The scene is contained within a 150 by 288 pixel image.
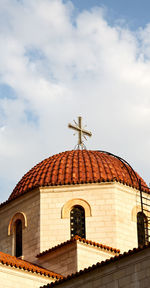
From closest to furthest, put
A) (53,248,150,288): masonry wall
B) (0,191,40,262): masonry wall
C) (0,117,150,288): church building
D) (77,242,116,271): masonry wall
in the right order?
(53,248,150,288): masonry wall < (77,242,116,271): masonry wall < (0,117,150,288): church building < (0,191,40,262): masonry wall

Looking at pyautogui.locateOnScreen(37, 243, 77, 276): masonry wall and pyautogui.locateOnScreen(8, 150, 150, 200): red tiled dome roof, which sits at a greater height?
pyautogui.locateOnScreen(8, 150, 150, 200): red tiled dome roof

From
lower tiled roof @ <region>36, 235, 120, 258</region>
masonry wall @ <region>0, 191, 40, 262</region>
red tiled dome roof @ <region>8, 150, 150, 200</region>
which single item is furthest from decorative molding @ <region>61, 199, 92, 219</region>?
lower tiled roof @ <region>36, 235, 120, 258</region>

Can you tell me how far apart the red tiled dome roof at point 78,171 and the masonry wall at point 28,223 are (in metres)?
0.35

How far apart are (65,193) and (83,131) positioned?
508 cm

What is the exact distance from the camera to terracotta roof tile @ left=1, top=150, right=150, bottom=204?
2327 centimetres

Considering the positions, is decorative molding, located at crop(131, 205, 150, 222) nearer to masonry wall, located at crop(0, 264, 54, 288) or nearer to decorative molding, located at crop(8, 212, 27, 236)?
decorative molding, located at crop(8, 212, 27, 236)

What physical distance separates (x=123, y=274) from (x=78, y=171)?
9.30m

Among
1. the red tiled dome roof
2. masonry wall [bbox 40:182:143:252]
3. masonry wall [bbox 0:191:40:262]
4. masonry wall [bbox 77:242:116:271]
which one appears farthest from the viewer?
the red tiled dome roof

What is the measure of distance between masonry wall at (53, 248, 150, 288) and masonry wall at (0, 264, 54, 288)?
3600mm

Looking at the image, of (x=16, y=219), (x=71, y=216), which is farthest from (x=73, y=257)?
(x=16, y=219)

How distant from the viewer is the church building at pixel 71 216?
20.8 metres

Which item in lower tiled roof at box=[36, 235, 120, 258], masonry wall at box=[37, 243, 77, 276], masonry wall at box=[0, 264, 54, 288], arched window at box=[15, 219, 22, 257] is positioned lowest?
masonry wall at box=[0, 264, 54, 288]

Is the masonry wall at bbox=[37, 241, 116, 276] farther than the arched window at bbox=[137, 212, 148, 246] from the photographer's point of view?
No

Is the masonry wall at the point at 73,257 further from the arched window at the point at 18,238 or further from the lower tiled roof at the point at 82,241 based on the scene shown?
the arched window at the point at 18,238
